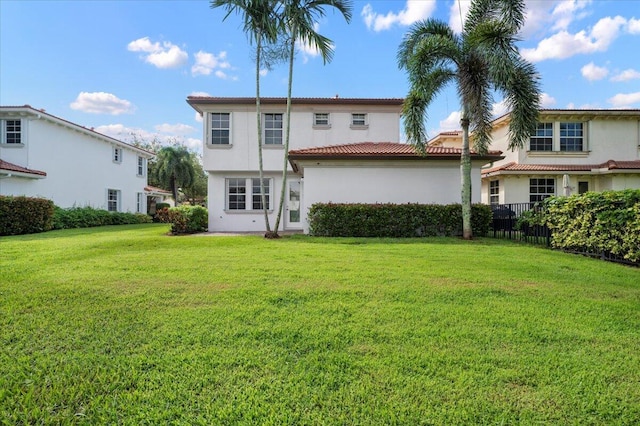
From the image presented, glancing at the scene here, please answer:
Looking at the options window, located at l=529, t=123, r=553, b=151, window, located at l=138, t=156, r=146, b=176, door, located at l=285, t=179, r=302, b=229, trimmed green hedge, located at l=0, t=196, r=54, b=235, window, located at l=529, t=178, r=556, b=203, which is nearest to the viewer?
trimmed green hedge, located at l=0, t=196, r=54, b=235

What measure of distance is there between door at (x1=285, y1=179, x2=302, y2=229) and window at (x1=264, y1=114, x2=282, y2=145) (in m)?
2.28

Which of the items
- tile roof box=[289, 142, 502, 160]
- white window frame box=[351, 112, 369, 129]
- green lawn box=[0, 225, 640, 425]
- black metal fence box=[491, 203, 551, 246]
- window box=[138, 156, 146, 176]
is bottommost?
green lawn box=[0, 225, 640, 425]

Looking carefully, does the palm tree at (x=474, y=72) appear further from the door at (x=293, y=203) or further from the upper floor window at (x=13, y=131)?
the upper floor window at (x=13, y=131)

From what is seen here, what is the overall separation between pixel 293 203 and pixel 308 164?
111 inches

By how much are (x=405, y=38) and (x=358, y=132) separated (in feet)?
17.6

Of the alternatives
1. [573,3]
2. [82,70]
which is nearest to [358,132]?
[573,3]

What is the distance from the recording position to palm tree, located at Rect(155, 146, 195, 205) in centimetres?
3328

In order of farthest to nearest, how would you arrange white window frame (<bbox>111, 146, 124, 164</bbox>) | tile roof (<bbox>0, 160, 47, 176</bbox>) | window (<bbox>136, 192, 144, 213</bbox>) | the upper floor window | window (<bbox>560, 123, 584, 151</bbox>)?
1. window (<bbox>136, 192, 144, 213</bbox>)
2. white window frame (<bbox>111, 146, 124, 164</bbox>)
3. window (<bbox>560, 123, 584, 151</bbox>)
4. the upper floor window
5. tile roof (<bbox>0, 160, 47, 176</bbox>)

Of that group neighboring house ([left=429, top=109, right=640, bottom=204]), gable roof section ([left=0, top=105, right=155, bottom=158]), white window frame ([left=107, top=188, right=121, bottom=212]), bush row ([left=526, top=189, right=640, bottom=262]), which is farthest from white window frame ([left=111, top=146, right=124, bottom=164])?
bush row ([left=526, top=189, right=640, bottom=262])

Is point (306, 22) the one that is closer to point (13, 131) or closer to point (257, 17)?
point (257, 17)

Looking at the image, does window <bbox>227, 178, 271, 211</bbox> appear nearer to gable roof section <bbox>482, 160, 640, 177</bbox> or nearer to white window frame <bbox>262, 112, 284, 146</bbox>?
white window frame <bbox>262, 112, 284, 146</bbox>

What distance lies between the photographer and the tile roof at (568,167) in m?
17.6

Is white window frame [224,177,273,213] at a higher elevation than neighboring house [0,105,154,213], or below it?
below

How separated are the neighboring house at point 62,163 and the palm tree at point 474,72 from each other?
19570 mm
